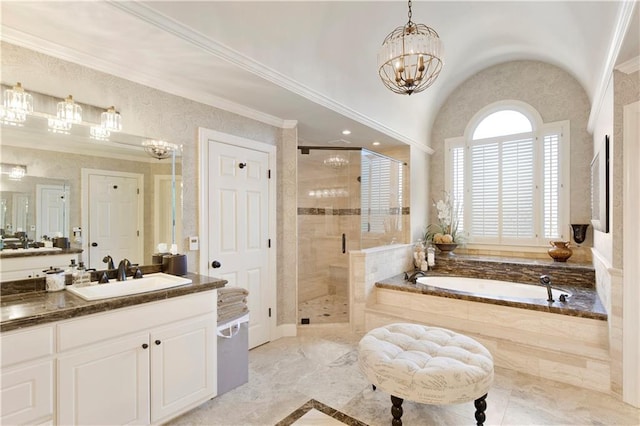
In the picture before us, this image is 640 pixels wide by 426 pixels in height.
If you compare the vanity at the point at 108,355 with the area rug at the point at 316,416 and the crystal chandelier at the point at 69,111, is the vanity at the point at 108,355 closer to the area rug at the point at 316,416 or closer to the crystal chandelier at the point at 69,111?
the area rug at the point at 316,416

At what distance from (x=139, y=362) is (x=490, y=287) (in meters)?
3.97

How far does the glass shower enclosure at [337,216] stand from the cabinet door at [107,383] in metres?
2.29

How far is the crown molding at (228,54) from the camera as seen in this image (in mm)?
1768

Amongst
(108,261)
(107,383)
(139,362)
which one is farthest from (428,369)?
(108,261)

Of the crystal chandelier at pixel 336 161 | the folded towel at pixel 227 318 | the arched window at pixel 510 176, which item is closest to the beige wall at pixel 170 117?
the folded towel at pixel 227 318

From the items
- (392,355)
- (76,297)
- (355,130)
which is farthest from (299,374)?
(355,130)

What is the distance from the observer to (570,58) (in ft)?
11.4

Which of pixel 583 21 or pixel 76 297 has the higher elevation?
pixel 583 21

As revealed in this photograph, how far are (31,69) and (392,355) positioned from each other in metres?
2.86

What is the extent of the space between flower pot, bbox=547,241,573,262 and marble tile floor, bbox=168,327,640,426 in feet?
6.58

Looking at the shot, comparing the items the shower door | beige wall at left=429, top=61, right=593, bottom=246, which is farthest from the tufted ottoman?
beige wall at left=429, top=61, right=593, bottom=246

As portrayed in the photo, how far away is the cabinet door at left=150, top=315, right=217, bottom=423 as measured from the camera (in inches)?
76.4

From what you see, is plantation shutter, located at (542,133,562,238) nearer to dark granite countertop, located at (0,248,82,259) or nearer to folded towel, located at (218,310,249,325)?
folded towel, located at (218,310,249,325)

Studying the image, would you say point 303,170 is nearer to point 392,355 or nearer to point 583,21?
point 392,355
